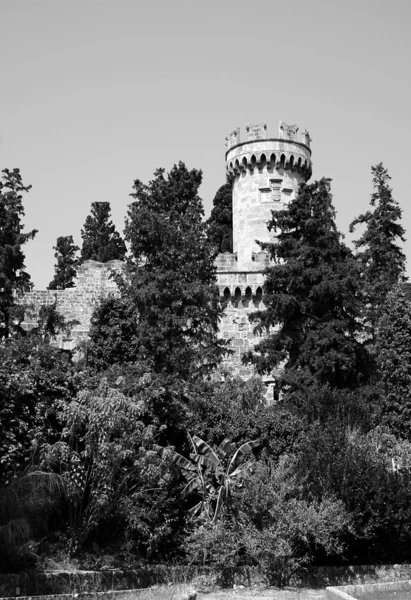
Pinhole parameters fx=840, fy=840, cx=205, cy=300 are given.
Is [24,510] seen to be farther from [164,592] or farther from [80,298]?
[80,298]

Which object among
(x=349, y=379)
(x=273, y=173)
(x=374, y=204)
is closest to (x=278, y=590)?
(x=349, y=379)

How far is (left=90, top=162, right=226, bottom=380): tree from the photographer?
90.2 ft

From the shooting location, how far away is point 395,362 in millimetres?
28594

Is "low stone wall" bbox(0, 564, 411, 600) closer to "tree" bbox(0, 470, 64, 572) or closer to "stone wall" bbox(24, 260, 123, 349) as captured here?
"tree" bbox(0, 470, 64, 572)

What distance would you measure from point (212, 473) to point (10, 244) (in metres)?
14.8

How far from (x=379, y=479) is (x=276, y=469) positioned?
289 cm

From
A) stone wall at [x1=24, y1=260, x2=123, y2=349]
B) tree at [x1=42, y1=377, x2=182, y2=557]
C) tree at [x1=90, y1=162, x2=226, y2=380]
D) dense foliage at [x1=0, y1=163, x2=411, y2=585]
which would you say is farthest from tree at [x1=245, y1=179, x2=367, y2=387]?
stone wall at [x1=24, y1=260, x2=123, y2=349]

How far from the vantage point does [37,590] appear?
765 inches

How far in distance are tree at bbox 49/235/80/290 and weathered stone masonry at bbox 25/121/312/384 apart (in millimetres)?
11437

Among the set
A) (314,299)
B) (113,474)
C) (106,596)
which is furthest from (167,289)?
(106,596)

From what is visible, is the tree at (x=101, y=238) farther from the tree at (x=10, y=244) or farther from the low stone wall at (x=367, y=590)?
the low stone wall at (x=367, y=590)

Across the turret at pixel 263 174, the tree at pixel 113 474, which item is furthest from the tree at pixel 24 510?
the turret at pixel 263 174

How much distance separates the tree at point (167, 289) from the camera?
27500mm

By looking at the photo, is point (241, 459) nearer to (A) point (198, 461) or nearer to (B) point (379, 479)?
(A) point (198, 461)
